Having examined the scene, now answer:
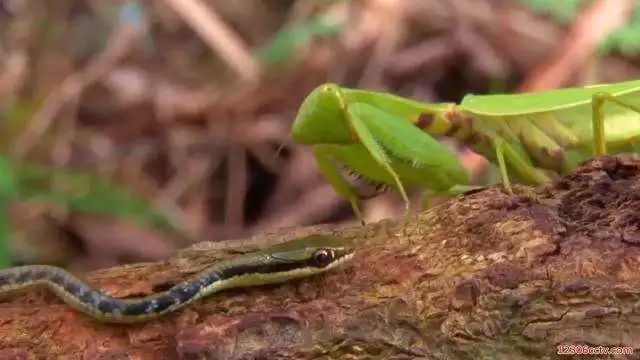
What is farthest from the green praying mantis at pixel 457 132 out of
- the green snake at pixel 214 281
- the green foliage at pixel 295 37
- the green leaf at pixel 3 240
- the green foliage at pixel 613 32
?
the green foliage at pixel 295 37

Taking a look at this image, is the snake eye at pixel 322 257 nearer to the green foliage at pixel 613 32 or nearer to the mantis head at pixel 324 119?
the mantis head at pixel 324 119

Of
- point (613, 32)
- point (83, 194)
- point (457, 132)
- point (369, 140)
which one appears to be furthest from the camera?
point (613, 32)

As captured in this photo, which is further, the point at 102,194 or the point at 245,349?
the point at 102,194

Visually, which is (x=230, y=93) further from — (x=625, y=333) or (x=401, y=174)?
(x=625, y=333)

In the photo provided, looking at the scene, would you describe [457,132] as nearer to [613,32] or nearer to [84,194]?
[84,194]

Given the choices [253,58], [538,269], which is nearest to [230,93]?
[253,58]

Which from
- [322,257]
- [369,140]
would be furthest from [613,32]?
[322,257]

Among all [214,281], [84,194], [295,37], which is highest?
[295,37]
